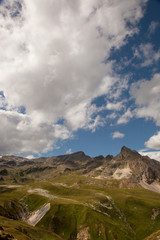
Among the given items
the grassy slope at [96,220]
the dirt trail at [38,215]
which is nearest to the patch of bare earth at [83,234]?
the grassy slope at [96,220]

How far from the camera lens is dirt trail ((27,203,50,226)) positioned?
5402 inches

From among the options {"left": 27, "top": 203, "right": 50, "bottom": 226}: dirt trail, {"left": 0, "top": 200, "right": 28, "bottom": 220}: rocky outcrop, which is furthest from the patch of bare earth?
{"left": 0, "top": 200, "right": 28, "bottom": 220}: rocky outcrop

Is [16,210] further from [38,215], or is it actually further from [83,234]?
[83,234]

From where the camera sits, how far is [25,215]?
150 metres

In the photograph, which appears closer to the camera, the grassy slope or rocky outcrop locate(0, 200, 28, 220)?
the grassy slope

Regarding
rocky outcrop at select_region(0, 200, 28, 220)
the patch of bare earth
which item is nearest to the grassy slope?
the patch of bare earth

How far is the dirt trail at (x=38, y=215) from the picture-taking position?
13721cm

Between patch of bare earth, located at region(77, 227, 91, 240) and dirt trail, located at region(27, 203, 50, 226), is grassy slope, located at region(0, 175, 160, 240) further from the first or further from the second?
dirt trail, located at region(27, 203, 50, 226)

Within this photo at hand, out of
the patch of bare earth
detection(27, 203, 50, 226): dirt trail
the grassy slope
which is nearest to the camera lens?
the patch of bare earth

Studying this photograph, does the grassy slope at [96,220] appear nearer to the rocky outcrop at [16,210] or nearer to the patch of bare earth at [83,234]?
the patch of bare earth at [83,234]

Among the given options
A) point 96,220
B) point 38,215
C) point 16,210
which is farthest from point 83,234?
point 16,210

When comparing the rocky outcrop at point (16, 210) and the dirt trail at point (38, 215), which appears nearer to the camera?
the rocky outcrop at point (16, 210)

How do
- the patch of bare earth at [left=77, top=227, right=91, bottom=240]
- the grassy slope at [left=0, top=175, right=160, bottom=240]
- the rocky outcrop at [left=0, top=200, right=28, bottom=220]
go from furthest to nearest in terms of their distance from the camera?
1. the rocky outcrop at [left=0, top=200, right=28, bottom=220]
2. the grassy slope at [left=0, top=175, right=160, bottom=240]
3. the patch of bare earth at [left=77, top=227, right=91, bottom=240]

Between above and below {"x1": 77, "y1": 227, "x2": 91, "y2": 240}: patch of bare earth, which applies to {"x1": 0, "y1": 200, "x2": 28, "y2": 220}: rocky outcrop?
above
